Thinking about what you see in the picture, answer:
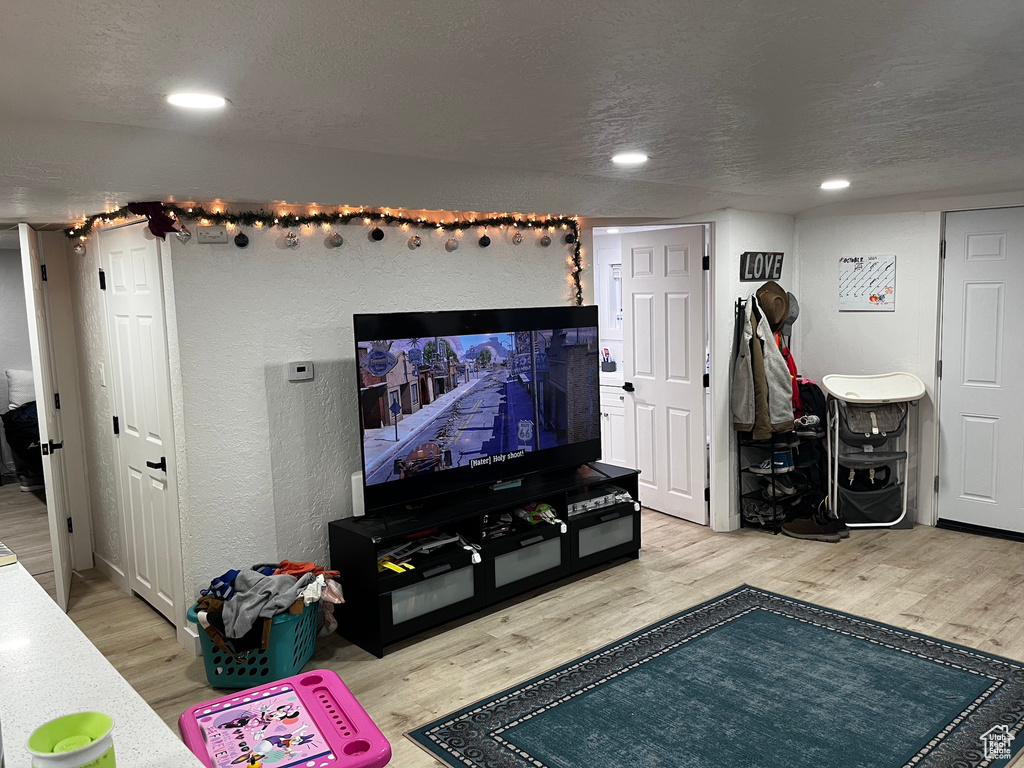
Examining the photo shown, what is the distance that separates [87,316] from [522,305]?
2.53 meters

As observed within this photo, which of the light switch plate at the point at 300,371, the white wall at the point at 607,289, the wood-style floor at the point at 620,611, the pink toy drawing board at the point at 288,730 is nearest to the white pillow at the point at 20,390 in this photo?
the wood-style floor at the point at 620,611

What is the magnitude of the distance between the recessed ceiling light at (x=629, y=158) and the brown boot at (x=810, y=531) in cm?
296

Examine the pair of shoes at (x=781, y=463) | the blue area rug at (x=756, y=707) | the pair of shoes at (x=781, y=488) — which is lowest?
the blue area rug at (x=756, y=707)

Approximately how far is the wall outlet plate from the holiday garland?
1.1 inches

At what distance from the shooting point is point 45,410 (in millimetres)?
4188

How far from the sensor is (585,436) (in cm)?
466

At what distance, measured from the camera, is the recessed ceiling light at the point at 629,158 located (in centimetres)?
311

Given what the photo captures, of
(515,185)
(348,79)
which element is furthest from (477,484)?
(348,79)

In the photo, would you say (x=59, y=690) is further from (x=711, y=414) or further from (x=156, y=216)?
(x=711, y=414)

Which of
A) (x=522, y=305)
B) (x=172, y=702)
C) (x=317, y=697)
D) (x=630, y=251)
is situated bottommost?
(x=172, y=702)

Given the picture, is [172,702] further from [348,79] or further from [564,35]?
[564,35]

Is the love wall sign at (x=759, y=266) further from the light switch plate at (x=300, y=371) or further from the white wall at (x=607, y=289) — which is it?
the light switch plate at (x=300, y=371)

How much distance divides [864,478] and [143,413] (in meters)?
4.47

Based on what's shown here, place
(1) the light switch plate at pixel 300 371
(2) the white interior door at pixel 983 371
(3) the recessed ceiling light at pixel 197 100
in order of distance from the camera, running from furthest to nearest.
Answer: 1. (2) the white interior door at pixel 983 371
2. (1) the light switch plate at pixel 300 371
3. (3) the recessed ceiling light at pixel 197 100
